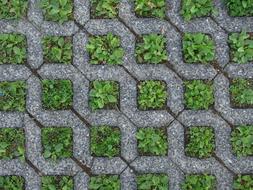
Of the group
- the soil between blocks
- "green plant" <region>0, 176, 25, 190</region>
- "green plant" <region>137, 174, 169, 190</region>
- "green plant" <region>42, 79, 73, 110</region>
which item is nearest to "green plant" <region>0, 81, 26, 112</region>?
the soil between blocks

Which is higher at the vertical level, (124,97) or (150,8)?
(150,8)

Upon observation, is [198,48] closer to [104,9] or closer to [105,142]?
[104,9]

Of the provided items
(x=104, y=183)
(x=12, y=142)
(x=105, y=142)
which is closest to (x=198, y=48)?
(x=105, y=142)

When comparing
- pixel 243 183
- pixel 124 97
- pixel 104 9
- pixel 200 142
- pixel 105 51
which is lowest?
pixel 243 183

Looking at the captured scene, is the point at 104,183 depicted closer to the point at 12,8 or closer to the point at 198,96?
the point at 198,96

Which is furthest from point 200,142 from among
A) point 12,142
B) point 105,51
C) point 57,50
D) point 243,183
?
point 12,142
